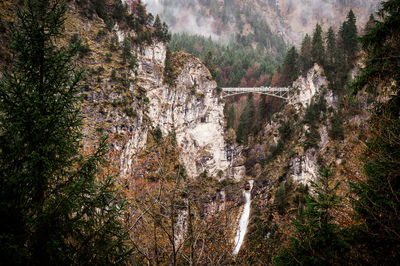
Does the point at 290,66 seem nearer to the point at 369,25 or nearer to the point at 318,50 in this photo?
the point at 318,50

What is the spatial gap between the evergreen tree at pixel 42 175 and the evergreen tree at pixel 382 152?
4.93 meters

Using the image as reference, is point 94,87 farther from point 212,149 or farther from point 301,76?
point 301,76

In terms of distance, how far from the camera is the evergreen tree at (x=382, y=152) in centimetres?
407

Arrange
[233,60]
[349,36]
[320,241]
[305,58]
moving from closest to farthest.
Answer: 1. [320,241]
2. [349,36]
3. [305,58]
4. [233,60]

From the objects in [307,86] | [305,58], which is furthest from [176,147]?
[305,58]

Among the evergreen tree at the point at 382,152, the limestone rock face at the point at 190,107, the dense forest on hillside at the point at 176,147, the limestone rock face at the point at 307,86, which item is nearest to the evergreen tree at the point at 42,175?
the dense forest on hillside at the point at 176,147

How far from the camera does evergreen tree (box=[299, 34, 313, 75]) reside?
4453cm

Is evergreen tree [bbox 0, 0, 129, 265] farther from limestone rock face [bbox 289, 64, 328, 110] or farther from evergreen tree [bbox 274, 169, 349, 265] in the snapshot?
limestone rock face [bbox 289, 64, 328, 110]

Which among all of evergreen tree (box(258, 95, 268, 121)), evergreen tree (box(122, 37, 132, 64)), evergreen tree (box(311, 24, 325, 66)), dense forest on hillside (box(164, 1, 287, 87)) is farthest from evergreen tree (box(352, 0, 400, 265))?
dense forest on hillside (box(164, 1, 287, 87))

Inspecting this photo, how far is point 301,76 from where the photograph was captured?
45.6 metres

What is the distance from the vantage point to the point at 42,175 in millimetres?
4223

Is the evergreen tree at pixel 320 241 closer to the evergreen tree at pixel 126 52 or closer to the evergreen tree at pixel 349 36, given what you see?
the evergreen tree at pixel 126 52

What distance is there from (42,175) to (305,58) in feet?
172

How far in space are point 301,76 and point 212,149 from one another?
25.3m
